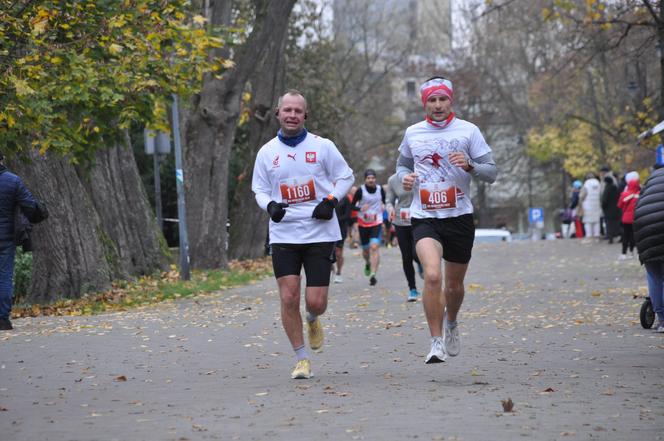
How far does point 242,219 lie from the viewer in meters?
31.9

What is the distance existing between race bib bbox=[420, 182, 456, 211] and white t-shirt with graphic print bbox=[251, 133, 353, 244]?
0.60 m

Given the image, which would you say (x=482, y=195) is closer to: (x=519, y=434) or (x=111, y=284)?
(x=111, y=284)

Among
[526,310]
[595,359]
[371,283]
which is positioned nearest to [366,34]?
[371,283]

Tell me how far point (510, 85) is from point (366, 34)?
28.4 feet

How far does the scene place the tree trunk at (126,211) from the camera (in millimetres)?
23312

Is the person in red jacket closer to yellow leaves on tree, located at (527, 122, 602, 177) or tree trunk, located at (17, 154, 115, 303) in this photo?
tree trunk, located at (17, 154, 115, 303)

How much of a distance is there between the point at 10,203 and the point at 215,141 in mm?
11687

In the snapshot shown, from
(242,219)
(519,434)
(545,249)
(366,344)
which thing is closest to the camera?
(519,434)

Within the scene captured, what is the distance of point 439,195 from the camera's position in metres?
9.70

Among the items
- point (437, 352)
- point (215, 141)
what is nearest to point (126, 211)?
point (215, 141)

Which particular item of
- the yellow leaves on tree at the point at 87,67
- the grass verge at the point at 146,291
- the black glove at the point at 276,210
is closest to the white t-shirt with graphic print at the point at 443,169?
the black glove at the point at 276,210

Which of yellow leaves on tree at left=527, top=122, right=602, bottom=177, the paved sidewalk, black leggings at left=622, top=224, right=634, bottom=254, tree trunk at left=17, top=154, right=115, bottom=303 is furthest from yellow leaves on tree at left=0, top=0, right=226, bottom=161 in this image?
yellow leaves on tree at left=527, top=122, right=602, bottom=177

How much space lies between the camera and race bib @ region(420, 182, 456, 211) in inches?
382

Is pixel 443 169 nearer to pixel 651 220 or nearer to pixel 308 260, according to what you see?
pixel 308 260
